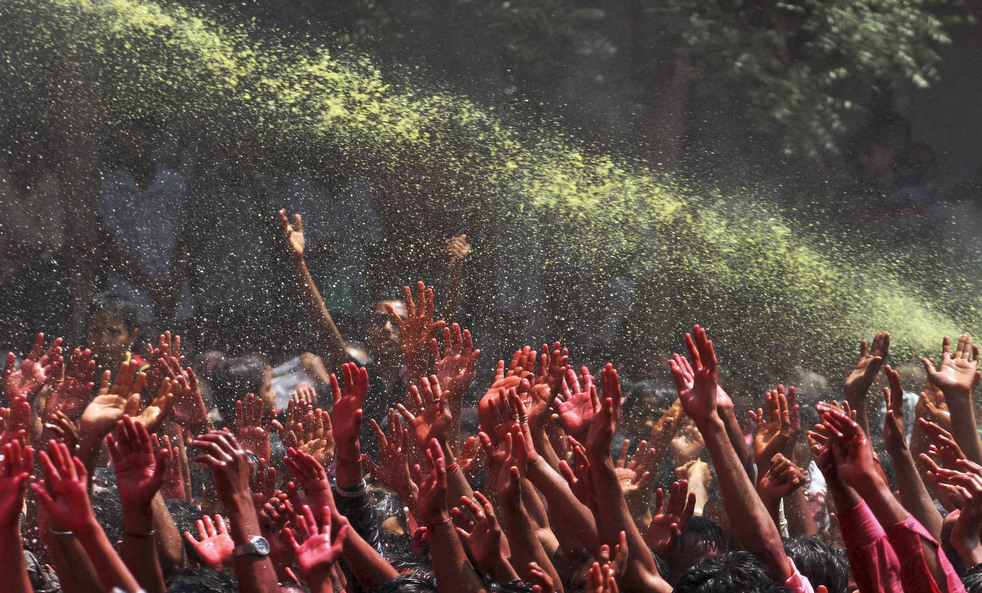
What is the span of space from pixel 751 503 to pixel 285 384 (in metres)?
2.97

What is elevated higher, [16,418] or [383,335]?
[16,418]

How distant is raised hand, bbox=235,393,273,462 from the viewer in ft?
9.92

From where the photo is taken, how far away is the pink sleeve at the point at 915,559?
173 cm

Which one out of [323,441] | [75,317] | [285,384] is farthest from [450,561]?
[75,317]

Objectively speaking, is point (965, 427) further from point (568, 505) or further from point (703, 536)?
point (568, 505)

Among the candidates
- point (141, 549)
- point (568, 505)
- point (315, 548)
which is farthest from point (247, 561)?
point (568, 505)

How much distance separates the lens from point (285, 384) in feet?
14.9

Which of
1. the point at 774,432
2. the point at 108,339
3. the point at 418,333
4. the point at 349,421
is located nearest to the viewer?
the point at 349,421

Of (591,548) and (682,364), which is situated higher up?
(682,364)

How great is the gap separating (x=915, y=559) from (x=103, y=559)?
5.45 ft

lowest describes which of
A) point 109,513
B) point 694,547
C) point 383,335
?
point 383,335

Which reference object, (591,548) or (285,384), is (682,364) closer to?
(591,548)

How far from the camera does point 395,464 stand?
262 centimetres

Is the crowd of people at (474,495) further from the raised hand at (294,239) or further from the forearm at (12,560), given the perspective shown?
the raised hand at (294,239)
